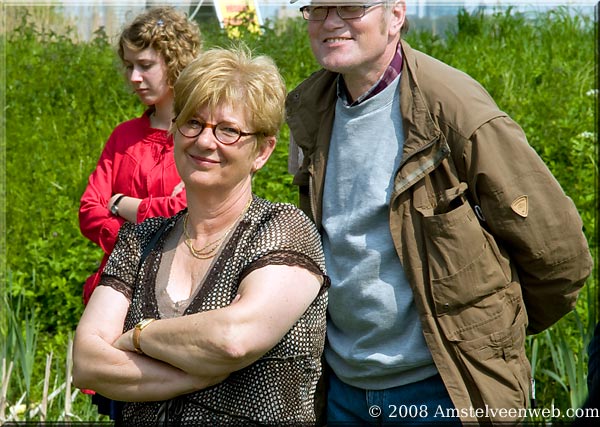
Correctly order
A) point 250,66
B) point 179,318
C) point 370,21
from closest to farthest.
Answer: point 179,318 < point 250,66 < point 370,21

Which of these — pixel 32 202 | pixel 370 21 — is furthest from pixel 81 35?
pixel 370 21

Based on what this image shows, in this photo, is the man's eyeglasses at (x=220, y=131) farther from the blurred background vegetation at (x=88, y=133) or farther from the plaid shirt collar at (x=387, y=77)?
the blurred background vegetation at (x=88, y=133)

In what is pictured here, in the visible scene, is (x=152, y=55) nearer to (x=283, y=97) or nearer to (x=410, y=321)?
(x=283, y=97)

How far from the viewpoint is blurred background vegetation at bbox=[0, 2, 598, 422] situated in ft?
14.5

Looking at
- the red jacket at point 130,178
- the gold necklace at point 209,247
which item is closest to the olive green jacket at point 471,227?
the gold necklace at point 209,247

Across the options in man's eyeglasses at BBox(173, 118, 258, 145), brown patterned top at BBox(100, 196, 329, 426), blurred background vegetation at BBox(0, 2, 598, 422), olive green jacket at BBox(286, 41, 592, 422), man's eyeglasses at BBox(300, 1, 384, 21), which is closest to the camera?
brown patterned top at BBox(100, 196, 329, 426)

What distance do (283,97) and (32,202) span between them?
4.16 metres

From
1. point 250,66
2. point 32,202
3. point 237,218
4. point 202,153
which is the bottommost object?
point 32,202

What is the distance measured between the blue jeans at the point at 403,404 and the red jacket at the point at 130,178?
91cm

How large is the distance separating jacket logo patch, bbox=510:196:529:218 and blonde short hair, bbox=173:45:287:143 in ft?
2.23

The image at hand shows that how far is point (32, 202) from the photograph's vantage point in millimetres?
6227

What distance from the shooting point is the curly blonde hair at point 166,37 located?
329 cm

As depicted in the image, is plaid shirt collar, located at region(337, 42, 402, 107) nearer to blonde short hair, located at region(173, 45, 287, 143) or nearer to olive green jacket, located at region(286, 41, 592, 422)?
olive green jacket, located at region(286, 41, 592, 422)

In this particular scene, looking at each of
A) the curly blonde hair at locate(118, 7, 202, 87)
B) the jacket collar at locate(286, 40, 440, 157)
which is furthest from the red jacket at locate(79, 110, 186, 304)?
the jacket collar at locate(286, 40, 440, 157)
